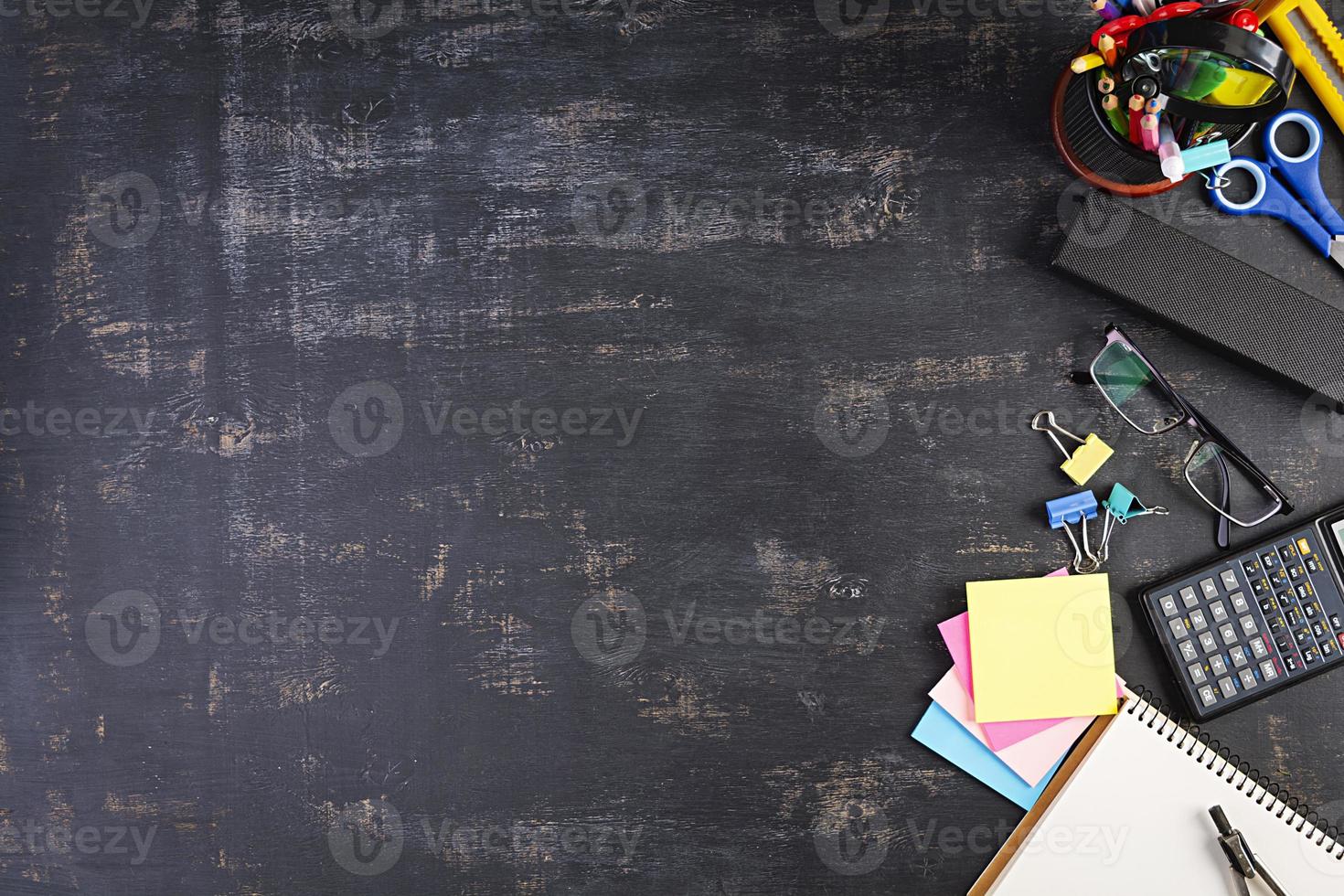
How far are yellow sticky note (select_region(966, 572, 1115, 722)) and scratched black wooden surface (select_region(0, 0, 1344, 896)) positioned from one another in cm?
5

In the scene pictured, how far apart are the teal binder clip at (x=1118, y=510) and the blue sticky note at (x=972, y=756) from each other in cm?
31

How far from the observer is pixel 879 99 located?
1231mm

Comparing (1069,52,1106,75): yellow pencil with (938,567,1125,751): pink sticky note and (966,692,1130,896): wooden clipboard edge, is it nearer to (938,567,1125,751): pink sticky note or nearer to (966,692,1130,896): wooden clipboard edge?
(938,567,1125,751): pink sticky note

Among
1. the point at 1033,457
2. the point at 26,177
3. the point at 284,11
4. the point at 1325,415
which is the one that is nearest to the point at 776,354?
the point at 1033,457

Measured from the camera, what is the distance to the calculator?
116 cm

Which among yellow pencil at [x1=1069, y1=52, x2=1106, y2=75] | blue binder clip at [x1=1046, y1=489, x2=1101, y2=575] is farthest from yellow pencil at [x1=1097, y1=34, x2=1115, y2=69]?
blue binder clip at [x1=1046, y1=489, x2=1101, y2=575]

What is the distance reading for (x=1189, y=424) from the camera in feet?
3.94

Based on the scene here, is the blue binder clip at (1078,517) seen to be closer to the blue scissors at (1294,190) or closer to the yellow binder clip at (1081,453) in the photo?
the yellow binder clip at (1081,453)

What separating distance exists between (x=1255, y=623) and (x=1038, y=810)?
1.31 feet

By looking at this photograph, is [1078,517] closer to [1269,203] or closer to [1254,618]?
[1254,618]

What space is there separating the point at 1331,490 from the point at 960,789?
27.0 inches

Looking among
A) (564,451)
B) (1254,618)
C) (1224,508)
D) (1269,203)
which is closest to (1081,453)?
(1224,508)

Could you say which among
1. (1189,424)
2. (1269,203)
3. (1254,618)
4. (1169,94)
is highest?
(1169,94)

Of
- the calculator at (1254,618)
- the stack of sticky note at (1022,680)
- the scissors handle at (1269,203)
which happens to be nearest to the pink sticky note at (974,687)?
the stack of sticky note at (1022,680)
